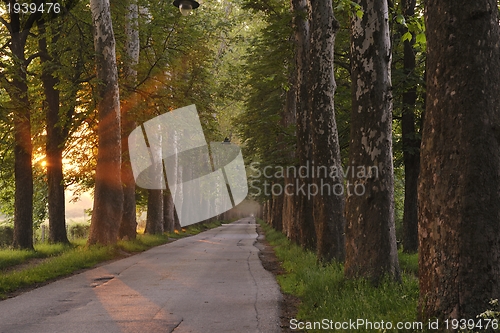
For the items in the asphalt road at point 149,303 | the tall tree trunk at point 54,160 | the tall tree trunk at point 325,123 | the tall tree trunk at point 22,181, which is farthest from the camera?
the tall tree trunk at point 54,160

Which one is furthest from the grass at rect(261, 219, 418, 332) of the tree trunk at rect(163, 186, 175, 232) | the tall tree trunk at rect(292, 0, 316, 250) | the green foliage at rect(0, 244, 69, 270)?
the tree trunk at rect(163, 186, 175, 232)

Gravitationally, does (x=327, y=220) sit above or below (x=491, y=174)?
below

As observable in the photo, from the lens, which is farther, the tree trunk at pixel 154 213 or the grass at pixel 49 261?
the tree trunk at pixel 154 213

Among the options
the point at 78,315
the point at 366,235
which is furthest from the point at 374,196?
the point at 78,315

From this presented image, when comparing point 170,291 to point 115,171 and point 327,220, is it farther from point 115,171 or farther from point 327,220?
point 115,171

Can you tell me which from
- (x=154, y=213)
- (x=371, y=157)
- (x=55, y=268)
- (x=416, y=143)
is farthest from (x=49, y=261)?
(x=154, y=213)

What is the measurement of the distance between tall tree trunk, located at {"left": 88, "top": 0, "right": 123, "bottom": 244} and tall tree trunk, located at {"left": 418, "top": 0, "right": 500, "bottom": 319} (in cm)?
1474

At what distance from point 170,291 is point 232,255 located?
9.88 metres

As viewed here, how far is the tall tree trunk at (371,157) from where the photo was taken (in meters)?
9.41

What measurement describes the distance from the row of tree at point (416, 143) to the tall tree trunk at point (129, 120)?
6810mm

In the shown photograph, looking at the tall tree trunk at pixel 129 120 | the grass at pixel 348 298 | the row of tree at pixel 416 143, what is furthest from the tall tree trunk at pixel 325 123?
the tall tree trunk at pixel 129 120

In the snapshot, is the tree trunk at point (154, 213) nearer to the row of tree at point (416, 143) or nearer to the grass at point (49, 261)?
the grass at point (49, 261)

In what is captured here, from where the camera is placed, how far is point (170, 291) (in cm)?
1066

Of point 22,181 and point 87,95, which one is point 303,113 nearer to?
point 87,95
